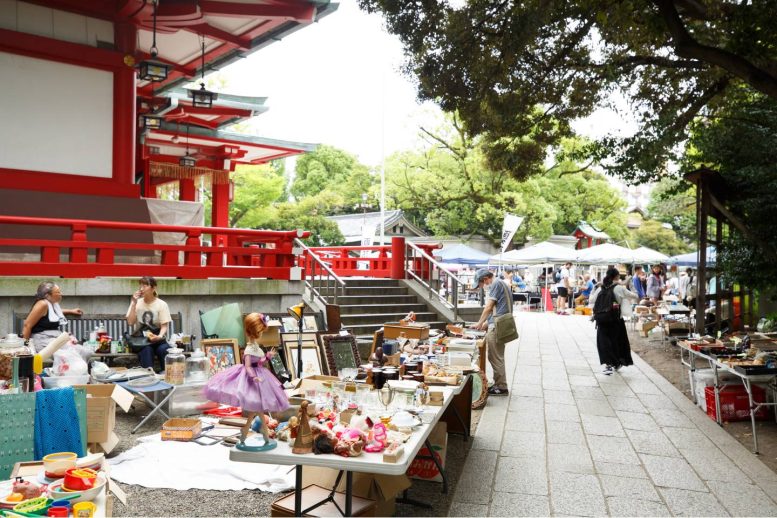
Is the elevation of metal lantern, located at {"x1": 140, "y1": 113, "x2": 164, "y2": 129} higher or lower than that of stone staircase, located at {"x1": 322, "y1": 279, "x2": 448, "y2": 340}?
higher

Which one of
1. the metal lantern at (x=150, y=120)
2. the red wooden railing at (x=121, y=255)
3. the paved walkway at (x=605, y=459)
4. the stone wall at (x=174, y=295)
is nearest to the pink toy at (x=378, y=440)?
the paved walkway at (x=605, y=459)

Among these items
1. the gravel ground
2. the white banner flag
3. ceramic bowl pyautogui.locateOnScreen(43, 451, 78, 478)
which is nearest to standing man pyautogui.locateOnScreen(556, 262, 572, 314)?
the white banner flag

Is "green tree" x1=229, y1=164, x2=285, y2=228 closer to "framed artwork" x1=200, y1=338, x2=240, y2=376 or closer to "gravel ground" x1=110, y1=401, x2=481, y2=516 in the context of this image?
"framed artwork" x1=200, y1=338, x2=240, y2=376

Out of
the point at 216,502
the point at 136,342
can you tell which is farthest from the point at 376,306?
the point at 216,502

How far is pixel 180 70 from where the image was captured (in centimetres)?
1474

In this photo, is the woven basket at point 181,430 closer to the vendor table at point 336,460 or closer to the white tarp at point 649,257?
the vendor table at point 336,460

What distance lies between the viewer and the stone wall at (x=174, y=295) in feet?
29.0

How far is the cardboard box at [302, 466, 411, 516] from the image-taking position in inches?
164

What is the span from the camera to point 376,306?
1344cm

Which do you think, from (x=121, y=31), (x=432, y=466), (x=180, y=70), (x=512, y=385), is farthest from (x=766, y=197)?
(x=180, y=70)

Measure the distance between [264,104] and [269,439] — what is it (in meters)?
14.1

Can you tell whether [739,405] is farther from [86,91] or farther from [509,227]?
[509,227]

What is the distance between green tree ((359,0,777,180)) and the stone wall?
4298 mm

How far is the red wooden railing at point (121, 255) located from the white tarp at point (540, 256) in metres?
13.9
